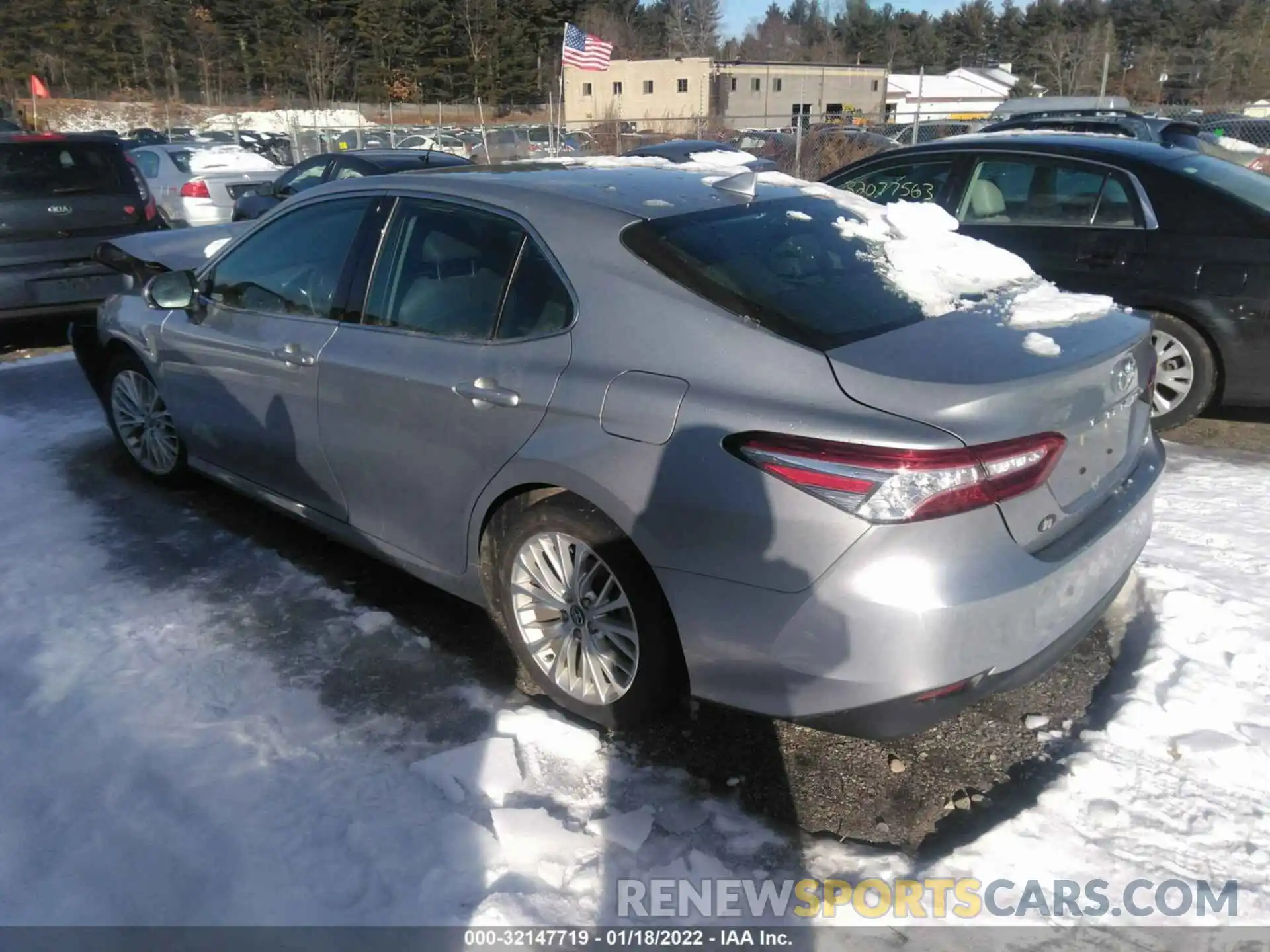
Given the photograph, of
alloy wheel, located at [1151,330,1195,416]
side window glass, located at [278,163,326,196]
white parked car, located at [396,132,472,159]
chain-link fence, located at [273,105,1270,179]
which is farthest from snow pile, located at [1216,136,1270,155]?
white parked car, located at [396,132,472,159]

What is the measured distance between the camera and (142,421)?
5078 millimetres

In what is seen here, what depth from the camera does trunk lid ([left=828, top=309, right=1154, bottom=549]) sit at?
2363mm

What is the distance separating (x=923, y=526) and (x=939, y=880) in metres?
0.90

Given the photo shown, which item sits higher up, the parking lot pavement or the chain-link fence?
the chain-link fence

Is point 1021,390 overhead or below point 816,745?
overhead

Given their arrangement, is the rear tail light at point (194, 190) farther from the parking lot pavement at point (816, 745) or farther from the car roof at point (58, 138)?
the parking lot pavement at point (816, 745)

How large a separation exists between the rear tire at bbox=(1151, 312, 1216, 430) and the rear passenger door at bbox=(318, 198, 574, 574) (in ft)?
12.9

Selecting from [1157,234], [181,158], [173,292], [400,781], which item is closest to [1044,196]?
[1157,234]

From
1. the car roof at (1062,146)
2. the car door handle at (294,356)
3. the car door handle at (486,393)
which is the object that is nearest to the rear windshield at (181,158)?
the car roof at (1062,146)

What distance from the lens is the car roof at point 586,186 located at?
10.3ft

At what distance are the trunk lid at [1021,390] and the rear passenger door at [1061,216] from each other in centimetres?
303

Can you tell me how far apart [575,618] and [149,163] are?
589 inches

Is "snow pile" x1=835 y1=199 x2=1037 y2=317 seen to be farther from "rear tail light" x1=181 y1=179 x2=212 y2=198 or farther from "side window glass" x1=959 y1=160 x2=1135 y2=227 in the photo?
"rear tail light" x1=181 y1=179 x2=212 y2=198

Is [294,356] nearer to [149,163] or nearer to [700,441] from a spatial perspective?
[700,441]
